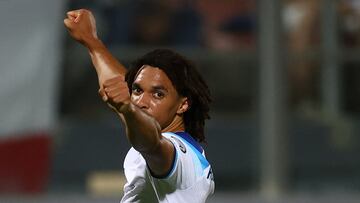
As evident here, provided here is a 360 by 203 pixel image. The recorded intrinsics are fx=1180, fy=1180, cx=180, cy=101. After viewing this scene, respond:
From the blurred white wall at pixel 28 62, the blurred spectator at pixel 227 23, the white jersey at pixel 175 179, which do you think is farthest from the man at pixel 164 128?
the blurred spectator at pixel 227 23

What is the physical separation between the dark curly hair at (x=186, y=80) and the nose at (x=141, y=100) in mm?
112

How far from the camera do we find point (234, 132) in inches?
317

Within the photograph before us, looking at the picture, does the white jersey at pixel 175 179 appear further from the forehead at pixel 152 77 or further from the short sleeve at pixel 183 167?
the forehead at pixel 152 77

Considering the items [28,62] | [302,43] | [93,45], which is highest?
[93,45]

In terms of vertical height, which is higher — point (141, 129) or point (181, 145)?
point (141, 129)

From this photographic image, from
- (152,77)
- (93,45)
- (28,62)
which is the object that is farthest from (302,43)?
(152,77)

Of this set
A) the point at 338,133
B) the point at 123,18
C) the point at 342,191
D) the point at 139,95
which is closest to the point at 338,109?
the point at 338,133

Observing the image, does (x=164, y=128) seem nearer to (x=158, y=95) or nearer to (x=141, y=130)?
(x=158, y=95)

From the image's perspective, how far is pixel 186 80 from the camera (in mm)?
3145

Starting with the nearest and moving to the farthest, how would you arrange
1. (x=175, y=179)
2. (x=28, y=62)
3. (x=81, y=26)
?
(x=175, y=179), (x=81, y=26), (x=28, y=62)

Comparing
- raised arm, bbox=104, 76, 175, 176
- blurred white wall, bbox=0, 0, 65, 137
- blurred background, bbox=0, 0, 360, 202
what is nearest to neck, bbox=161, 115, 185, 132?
raised arm, bbox=104, 76, 175, 176

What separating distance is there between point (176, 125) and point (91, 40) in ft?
1.45

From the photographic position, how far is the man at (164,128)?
280 cm

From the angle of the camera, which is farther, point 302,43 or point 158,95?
point 302,43
